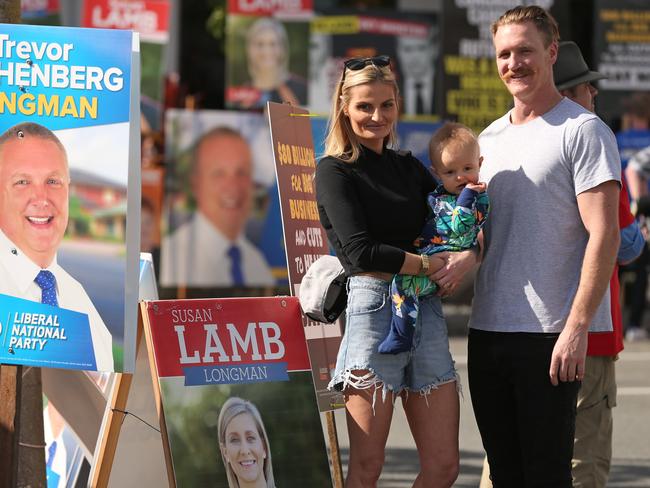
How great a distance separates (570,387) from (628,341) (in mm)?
8497

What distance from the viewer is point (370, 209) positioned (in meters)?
3.94

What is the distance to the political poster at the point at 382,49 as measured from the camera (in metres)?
14.5

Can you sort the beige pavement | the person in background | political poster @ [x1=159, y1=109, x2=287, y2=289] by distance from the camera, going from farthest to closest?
1. political poster @ [x1=159, y1=109, x2=287, y2=289]
2. the person in background
3. the beige pavement

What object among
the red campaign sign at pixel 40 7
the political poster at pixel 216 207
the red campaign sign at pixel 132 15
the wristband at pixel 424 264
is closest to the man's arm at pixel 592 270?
the wristband at pixel 424 264

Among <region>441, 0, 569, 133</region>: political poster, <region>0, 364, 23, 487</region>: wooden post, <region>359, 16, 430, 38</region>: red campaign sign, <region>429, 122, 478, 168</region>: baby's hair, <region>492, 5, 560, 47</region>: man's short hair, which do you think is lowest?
<region>0, 364, 23, 487</region>: wooden post

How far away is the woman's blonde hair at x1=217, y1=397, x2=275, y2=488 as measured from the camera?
440 centimetres

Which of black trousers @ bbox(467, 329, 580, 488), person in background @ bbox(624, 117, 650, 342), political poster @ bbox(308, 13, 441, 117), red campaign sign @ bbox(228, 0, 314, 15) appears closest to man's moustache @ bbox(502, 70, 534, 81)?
black trousers @ bbox(467, 329, 580, 488)

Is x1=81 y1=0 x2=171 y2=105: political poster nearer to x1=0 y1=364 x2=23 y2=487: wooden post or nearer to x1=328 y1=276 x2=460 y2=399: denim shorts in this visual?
x1=0 y1=364 x2=23 y2=487: wooden post

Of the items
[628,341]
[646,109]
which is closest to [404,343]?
[628,341]

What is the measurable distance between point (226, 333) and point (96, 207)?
69 cm

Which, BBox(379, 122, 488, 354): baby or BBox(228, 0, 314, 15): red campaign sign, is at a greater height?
BBox(228, 0, 314, 15): red campaign sign

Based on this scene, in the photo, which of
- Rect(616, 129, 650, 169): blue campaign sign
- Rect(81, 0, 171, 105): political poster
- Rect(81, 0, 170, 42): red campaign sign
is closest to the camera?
Rect(616, 129, 650, 169): blue campaign sign

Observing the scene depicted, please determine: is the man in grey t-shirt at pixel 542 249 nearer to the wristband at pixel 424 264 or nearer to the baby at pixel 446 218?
the baby at pixel 446 218

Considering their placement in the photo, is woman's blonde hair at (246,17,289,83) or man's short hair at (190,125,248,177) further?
woman's blonde hair at (246,17,289,83)
